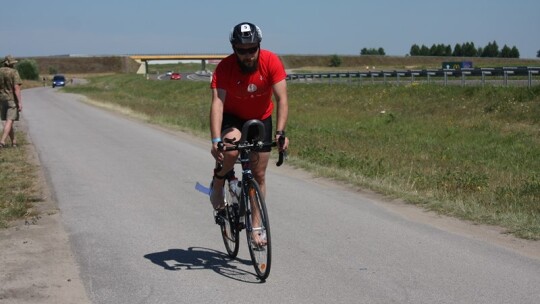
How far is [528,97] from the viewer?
27.5m

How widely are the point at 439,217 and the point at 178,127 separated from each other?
15.5 m

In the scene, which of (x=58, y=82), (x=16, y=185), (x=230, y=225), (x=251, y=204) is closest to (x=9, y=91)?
(x=16, y=185)

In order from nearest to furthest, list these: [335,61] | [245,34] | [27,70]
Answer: [245,34] < [27,70] < [335,61]

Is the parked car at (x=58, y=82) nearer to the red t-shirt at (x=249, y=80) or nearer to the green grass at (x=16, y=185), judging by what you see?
the green grass at (x=16, y=185)

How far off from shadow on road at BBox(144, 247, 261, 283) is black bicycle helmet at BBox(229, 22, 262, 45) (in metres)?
2.01

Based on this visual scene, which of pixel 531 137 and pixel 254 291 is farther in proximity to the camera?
pixel 531 137

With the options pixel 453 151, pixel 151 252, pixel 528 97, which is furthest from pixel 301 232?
pixel 528 97

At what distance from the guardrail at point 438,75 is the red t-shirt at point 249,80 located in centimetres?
2552

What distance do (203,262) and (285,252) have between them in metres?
0.82

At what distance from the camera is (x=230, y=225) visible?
6840 millimetres

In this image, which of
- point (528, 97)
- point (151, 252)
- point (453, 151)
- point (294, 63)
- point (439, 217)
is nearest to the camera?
point (151, 252)

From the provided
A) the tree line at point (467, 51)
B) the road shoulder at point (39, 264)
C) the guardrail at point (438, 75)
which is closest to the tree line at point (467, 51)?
the tree line at point (467, 51)

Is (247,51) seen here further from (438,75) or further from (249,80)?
(438,75)

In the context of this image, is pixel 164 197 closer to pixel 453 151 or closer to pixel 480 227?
pixel 480 227
